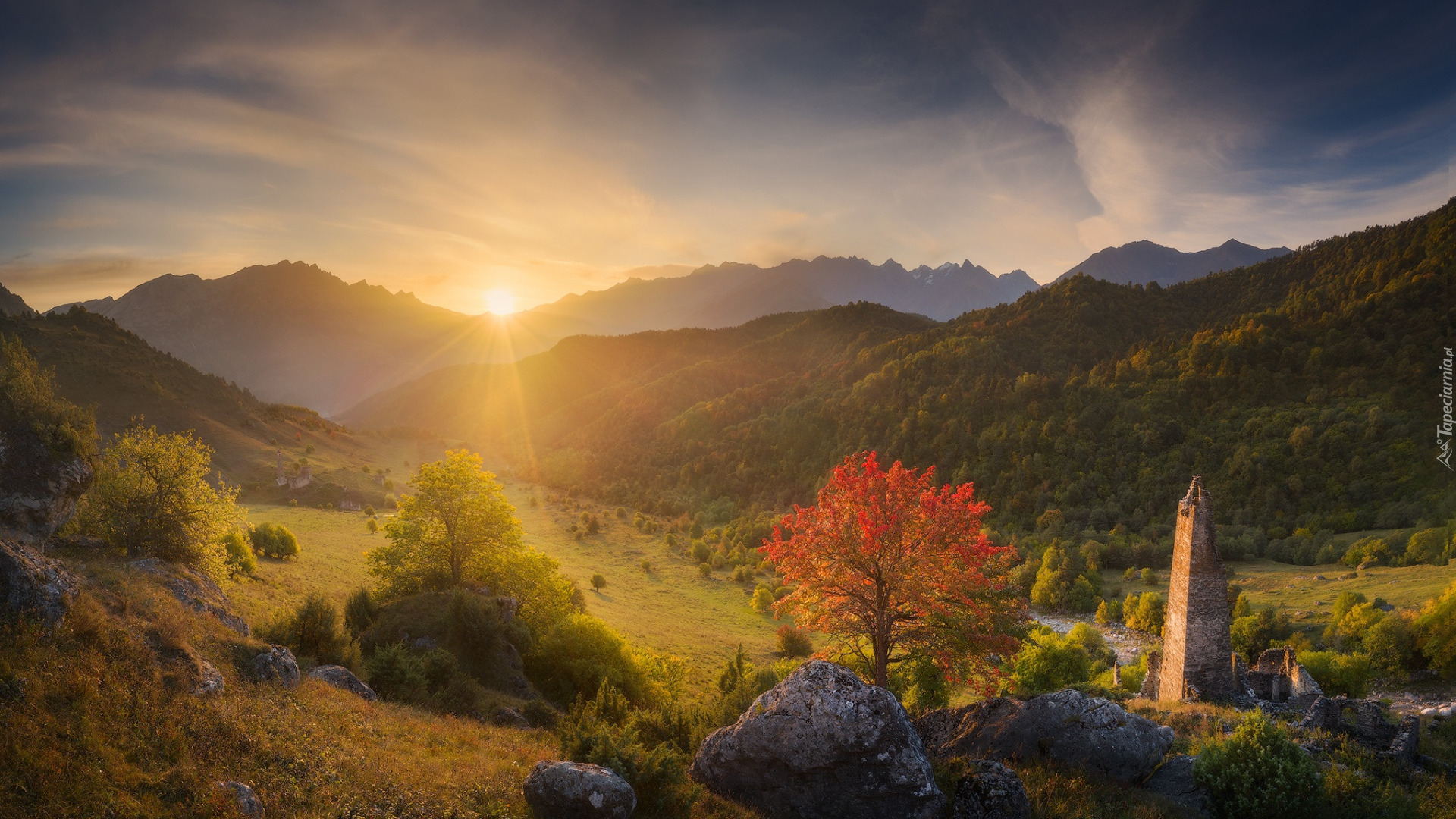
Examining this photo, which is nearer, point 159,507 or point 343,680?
point 343,680

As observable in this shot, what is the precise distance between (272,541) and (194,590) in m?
26.1

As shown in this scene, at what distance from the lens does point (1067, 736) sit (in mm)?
13883

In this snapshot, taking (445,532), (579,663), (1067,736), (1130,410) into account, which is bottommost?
(579,663)

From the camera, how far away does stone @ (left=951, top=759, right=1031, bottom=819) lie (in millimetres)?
11273

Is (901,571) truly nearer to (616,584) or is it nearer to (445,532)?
(445,532)

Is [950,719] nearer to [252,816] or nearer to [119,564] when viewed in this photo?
[252,816]

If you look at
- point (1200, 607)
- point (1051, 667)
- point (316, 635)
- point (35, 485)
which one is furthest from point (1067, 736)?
point (35, 485)

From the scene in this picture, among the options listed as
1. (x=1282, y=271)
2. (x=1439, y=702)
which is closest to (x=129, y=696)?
(x=1439, y=702)

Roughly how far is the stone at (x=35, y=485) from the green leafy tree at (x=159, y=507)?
1.04m

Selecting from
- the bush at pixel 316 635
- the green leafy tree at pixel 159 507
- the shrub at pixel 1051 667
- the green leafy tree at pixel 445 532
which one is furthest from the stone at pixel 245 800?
the shrub at pixel 1051 667

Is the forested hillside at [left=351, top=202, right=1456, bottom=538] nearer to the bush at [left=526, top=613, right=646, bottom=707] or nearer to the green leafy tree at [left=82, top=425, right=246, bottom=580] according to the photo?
the bush at [left=526, top=613, right=646, bottom=707]

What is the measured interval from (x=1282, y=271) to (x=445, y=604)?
151 metres

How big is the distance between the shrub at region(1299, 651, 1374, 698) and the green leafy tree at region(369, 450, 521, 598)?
134 ft

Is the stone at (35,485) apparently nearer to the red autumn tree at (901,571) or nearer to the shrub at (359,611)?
the shrub at (359,611)
